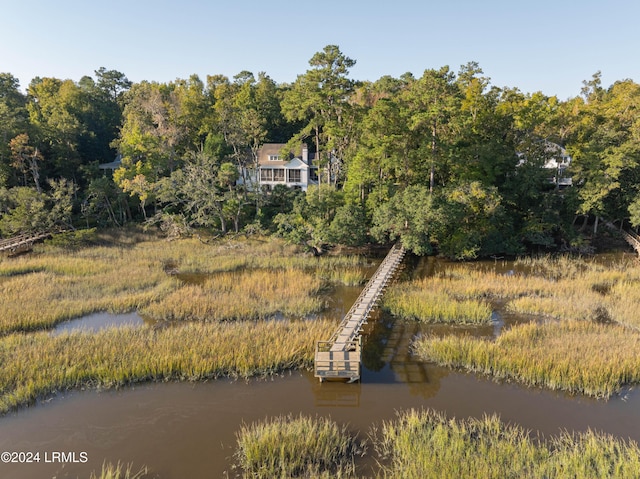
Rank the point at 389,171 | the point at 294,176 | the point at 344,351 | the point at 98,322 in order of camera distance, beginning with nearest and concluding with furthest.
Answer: the point at 344,351 < the point at 98,322 < the point at 389,171 < the point at 294,176

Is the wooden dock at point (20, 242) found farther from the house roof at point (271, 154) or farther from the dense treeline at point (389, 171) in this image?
the house roof at point (271, 154)

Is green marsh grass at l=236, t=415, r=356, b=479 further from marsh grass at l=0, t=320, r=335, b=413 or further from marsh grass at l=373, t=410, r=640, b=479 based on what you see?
marsh grass at l=0, t=320, r=335, b=413

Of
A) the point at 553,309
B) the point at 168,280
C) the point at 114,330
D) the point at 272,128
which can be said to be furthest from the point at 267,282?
the point at 272,128

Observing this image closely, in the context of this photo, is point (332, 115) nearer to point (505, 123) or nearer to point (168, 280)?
point (505, 123)

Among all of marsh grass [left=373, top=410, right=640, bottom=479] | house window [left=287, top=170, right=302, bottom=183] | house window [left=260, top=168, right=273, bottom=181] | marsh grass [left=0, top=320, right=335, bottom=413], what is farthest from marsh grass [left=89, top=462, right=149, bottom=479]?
house window [left=260, top=168, right=273, bottom=181]

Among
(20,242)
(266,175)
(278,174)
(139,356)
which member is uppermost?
(278,174)

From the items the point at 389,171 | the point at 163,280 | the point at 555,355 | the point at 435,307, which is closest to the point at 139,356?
the point at 163,280

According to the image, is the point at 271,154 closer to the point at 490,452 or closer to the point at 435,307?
the point at 435,307
